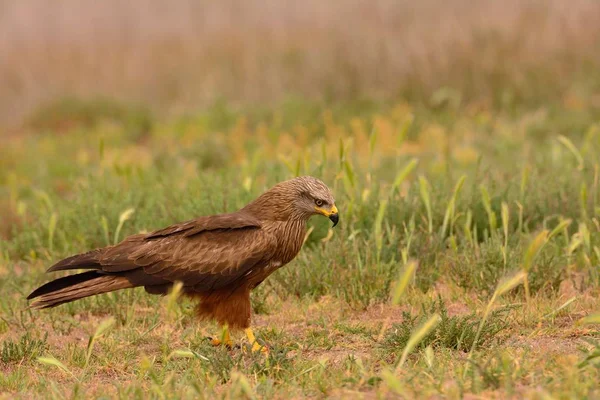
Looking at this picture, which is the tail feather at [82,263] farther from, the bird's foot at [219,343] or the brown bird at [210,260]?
the bird's foot at [219,343]

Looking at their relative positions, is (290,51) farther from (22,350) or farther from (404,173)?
(22,350)

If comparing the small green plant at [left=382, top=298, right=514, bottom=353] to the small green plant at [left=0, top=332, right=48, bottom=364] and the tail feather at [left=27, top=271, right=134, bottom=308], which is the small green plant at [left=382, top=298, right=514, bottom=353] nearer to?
the tail feather at [left=27, top=271, right=134, bottom=308]

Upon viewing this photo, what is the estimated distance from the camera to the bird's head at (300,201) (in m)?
5.22

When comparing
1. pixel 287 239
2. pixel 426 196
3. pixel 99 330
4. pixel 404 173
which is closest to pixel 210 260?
pixel 287 239

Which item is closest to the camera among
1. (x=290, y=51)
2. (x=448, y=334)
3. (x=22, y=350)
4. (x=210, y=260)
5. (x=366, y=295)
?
(x=448, y=334)

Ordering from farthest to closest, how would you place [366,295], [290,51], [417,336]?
[290,51]
[366,295]
[417,336]

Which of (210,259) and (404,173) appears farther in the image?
(404,173)

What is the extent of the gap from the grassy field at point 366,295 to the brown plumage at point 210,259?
0.83ft

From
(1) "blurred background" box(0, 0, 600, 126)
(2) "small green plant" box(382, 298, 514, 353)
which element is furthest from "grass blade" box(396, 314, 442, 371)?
(1) "blurred background" box(0, 0, 600, 126)

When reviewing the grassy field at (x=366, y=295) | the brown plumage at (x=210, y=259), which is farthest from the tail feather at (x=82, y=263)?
the grassy field at (x=366, y=295)

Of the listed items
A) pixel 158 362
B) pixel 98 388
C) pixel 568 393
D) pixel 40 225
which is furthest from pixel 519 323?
pixel 40 225

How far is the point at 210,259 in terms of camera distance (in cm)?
501

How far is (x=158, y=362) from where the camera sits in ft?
16.0

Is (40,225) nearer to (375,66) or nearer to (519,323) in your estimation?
(519,323)
